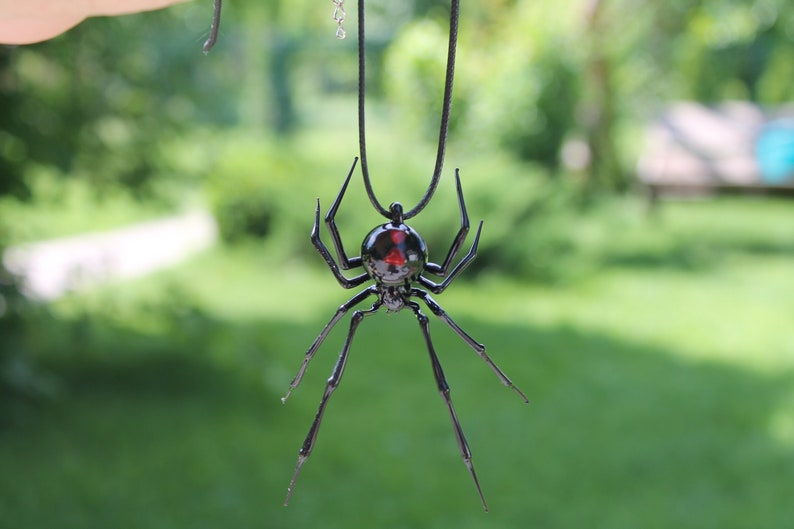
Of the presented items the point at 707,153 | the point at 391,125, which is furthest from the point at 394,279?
the point at 707,153

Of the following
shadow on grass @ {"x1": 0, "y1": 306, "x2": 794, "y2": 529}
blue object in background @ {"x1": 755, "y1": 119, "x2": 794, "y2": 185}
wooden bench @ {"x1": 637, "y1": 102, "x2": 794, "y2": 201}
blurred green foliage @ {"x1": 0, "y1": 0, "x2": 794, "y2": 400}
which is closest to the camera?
shadow on grass @ {"x1": 0, "y1": 306, "x2": 794, "y2": 529}

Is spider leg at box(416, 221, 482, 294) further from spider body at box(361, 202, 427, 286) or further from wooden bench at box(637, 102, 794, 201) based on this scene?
wooden bench at box(637, 102, 794, 201)

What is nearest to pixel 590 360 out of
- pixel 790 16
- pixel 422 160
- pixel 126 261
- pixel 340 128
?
pixel 422 160

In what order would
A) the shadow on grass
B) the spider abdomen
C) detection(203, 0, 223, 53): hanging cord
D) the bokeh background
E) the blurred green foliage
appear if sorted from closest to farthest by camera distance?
the spider abdomen, detection(203, 0, 223, 53): hanging cord, the shadow on grass, the bokeh background, the blurred green foliage

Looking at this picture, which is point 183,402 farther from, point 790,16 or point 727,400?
point 790,16

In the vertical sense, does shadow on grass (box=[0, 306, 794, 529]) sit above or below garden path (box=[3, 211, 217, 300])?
below

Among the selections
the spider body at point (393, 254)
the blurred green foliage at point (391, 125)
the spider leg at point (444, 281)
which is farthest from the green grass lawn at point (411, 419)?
the spider body at point (393, 254)

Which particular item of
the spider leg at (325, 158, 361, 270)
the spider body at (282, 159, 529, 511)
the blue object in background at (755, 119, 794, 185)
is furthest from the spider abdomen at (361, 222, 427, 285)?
the blue object in background at (755, 119, 794, 185)
